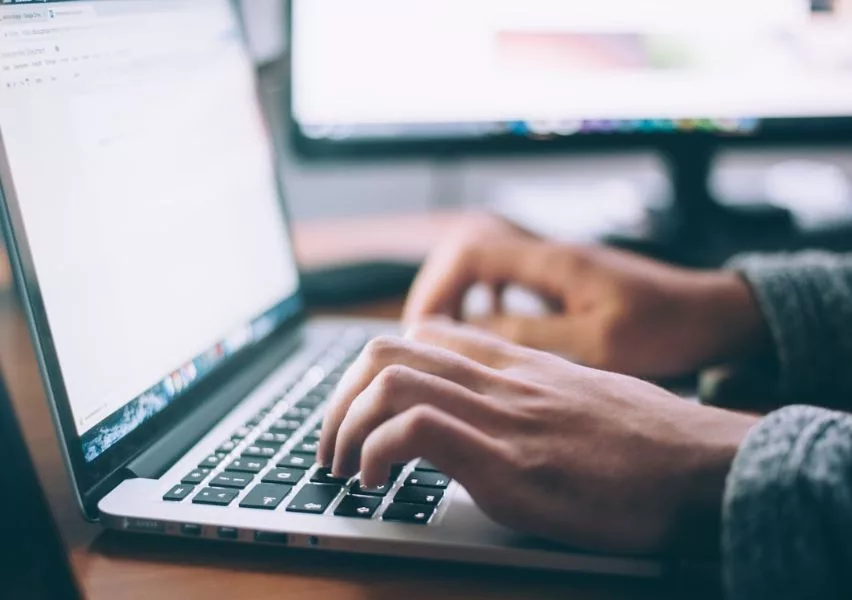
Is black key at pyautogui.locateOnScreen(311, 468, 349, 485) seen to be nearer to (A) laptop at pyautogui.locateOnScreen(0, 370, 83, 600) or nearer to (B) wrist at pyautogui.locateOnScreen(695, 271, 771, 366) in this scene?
(A) laptop at pyautogui.locateOnScreen(0, 370, 83, 600)

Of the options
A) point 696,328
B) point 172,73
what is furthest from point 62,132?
point 696,328

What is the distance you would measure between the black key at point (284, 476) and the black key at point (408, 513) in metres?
Answer: 0.05

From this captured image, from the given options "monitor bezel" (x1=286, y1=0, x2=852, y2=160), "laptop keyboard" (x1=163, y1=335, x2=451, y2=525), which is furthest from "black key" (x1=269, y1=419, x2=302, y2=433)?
"monitor bezel" (x1=286, y1=0, x2=852, y2=160)

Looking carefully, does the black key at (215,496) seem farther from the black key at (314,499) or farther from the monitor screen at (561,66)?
the monitor screen at (561,66)

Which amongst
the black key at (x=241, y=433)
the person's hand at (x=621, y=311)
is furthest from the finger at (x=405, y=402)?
the person's hand at (x=621, y=311)

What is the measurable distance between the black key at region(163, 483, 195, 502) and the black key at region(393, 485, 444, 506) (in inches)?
4.0

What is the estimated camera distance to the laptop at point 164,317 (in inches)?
15.7

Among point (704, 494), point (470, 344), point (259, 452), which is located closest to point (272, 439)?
point (259, 452)

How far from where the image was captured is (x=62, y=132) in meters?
0.45

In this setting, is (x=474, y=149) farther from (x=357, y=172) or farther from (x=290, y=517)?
(x=290, y=517)

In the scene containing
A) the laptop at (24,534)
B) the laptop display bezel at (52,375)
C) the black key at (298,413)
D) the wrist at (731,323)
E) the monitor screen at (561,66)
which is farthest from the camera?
the monitor screen at (561,66)

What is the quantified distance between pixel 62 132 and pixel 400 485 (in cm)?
25

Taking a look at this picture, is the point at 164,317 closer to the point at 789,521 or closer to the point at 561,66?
the point at 789,521

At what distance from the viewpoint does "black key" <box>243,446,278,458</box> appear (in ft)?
1.51
